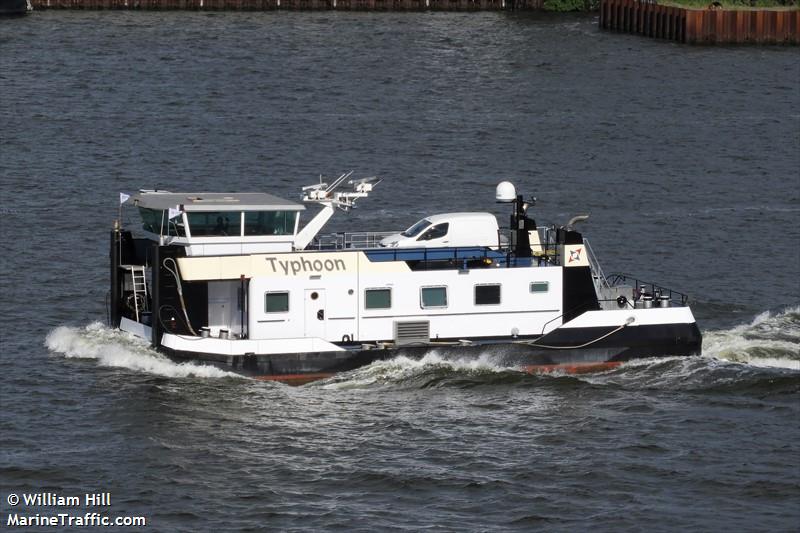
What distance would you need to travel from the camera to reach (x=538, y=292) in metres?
40.3

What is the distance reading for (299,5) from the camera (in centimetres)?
11919

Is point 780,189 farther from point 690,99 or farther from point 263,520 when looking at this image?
point 263,520

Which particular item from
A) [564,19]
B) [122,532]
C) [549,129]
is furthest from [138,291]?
[564,19]

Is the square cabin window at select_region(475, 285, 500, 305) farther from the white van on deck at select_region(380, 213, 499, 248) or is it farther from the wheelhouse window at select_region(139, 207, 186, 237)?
the wheelhouse window at select_region(139, 207, 186, 237)

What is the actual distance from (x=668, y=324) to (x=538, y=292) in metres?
3.53

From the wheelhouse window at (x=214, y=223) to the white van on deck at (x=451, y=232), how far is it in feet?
14.4

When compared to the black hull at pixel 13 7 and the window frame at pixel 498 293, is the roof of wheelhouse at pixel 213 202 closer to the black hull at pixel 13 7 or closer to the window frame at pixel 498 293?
the window frame at pixel 498 293

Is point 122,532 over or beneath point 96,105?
beneath

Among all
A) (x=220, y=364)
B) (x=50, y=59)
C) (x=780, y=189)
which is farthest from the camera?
(x=50, y=59)

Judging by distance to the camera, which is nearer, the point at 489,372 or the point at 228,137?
the point at 489,372

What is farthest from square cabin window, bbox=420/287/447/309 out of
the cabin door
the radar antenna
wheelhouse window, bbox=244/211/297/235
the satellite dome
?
wheelhouse window, bbox=244/211/297/235

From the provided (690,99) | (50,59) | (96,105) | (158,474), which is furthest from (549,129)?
(158,474)

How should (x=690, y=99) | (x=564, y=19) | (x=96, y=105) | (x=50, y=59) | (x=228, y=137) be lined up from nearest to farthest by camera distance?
(x=228, y=137)
(x=96, y=105)
(x=690, y=99)
(x=50, y=59)
(x=564, y=19)

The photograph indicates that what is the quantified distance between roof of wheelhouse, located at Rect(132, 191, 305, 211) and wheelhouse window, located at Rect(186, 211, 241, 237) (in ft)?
0.73
